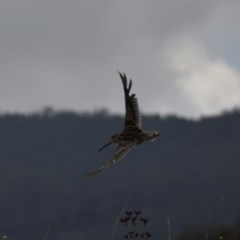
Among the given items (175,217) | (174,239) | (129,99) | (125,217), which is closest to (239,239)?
(174,239)

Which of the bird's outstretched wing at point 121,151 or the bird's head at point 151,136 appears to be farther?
the bird's head at point 151,136

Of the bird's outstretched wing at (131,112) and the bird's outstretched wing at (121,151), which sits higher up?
the bird's outstretched wing at (131,112)

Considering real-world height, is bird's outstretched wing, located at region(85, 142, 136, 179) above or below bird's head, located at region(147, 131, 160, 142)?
below

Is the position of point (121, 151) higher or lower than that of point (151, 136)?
lower

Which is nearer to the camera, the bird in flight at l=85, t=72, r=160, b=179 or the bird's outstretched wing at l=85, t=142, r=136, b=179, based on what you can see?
the bird's outstretched wing at l=85, t=142, r=136, b=179

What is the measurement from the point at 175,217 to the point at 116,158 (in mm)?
179906

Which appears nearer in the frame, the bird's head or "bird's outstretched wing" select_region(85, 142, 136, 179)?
"bird's outstretched wing" select_region(85, 142, 136, 179)

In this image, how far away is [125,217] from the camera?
50.2ft

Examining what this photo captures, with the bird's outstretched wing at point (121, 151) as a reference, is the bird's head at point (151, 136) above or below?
above

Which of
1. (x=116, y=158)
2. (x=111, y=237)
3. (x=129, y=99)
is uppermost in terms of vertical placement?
(x=129, y=99)

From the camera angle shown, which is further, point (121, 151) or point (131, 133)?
point (131, 133)

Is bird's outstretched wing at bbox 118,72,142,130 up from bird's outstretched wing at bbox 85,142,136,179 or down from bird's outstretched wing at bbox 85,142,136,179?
up

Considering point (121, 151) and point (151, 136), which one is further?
point (151, 136)

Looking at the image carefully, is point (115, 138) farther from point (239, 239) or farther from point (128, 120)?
point (239, 239)
